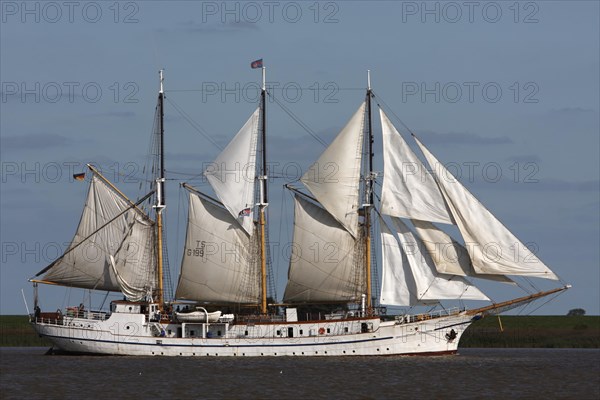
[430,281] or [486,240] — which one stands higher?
[486,240]

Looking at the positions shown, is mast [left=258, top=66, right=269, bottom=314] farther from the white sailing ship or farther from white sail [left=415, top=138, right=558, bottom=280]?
white sail [left=415, top=138, right=558, bottom=280]

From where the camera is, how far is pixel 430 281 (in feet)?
259

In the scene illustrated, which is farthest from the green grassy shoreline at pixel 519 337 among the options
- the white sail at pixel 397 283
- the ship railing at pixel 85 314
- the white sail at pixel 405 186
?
the white sail at pixel 405 186

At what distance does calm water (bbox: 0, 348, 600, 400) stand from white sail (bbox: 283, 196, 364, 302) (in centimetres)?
488

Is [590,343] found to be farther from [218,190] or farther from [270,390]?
[270,390]

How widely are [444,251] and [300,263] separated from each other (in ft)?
30.7

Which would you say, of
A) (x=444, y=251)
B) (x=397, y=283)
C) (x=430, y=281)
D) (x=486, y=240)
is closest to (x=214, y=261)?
(x=397, y=283)

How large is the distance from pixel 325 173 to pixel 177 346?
14109 mm

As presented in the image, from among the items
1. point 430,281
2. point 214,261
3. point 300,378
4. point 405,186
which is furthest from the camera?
point 214,261

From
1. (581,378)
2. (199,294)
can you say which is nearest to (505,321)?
(199,294)

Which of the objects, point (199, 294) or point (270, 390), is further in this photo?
point (199, 294)

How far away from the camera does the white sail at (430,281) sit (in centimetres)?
7850

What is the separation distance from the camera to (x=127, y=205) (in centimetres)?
8519

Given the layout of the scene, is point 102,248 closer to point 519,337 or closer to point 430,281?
point 430,281
